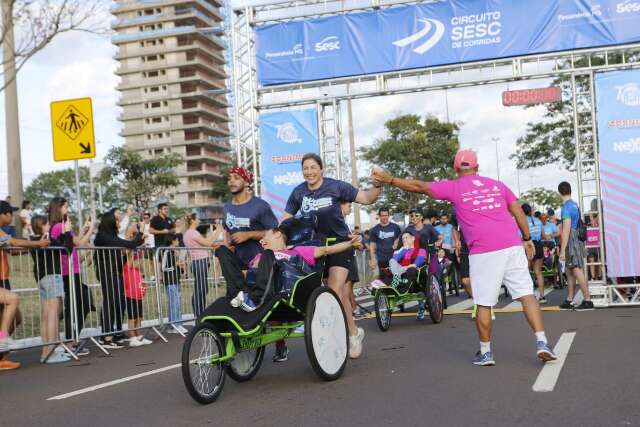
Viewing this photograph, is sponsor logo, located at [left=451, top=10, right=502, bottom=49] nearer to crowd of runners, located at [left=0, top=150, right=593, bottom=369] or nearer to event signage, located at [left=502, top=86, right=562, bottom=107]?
event signage, located at [left=502, top=86, right=562, bottom=107]

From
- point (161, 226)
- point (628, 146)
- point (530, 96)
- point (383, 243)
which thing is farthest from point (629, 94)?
point (161, 226)

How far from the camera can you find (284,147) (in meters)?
17.7

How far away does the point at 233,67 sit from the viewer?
58.5 ft

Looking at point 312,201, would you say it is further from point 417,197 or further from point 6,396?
point 417,197

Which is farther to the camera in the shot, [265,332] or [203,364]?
[265,332]

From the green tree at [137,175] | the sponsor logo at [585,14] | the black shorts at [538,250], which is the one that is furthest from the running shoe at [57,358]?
the green tree at [137,175]

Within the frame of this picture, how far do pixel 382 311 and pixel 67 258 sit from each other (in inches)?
172

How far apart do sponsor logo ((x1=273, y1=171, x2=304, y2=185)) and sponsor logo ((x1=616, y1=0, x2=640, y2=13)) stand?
24.5 feet

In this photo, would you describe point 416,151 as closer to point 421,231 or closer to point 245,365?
point 421,231

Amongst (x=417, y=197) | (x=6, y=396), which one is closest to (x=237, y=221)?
(x=6, y=396)

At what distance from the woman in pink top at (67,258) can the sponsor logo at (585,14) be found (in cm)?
968

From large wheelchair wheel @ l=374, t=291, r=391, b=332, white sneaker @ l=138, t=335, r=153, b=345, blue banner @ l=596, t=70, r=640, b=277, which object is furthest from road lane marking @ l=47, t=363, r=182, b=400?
blue banner @ l=596, t=70, r=640, b=277

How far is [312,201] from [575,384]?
3.02 metres

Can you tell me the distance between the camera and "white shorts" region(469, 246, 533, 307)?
7.02 metres
